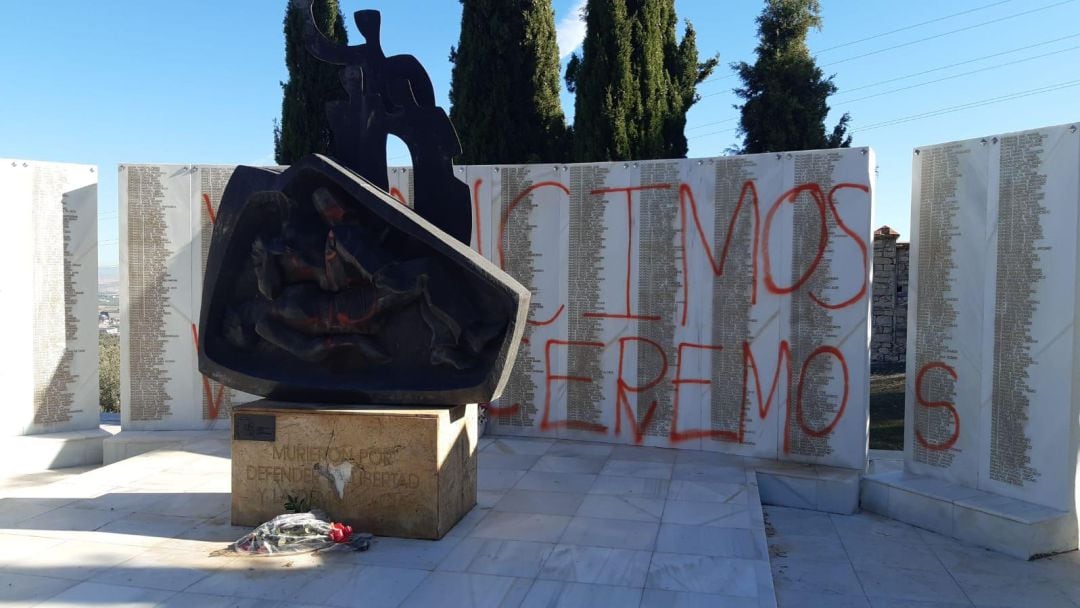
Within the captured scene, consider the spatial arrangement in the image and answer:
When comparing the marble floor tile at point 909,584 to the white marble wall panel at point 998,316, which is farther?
the white marble wall panel at point 998,316

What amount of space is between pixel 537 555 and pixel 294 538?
1.40m

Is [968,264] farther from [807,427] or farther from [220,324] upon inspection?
[220,324]

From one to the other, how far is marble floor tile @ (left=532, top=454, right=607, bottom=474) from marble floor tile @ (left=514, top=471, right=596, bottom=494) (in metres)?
0.12

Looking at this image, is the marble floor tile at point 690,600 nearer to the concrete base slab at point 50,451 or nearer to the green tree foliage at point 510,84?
the concrete base slab at point 50,451

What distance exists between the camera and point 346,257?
4547 millimetres

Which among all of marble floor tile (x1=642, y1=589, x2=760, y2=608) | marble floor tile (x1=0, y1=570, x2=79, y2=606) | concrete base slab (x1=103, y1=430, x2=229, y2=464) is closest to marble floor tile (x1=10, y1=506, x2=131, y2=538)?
marble floor tile (x1=0, y1=570, x2=79, y2=606)

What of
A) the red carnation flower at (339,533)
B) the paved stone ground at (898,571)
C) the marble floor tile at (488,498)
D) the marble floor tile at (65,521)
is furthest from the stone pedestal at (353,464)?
the paved stone ground at (898,571)

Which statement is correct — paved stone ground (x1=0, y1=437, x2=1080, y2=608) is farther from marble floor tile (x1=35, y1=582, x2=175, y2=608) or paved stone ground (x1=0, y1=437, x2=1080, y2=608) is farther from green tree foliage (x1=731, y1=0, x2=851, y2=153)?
green tree foliage (x1=731, y1=0, x2=851, y2=153)

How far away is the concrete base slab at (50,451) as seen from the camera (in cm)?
686

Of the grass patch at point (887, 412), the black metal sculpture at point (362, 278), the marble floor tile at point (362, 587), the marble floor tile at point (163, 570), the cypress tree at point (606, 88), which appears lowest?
the grass patch at point (887, 412)

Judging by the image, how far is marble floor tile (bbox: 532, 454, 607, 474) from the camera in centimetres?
632

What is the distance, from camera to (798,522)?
19.1 feet

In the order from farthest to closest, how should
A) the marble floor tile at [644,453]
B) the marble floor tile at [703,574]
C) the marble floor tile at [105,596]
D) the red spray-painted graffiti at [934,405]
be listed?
the marble floor tile at [644,453] < the red spray-painted graffiti at [934,405] < the marble floor tile at [703,574] < the marble floor tile at [105,596]

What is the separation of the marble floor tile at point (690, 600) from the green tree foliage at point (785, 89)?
11.3m
